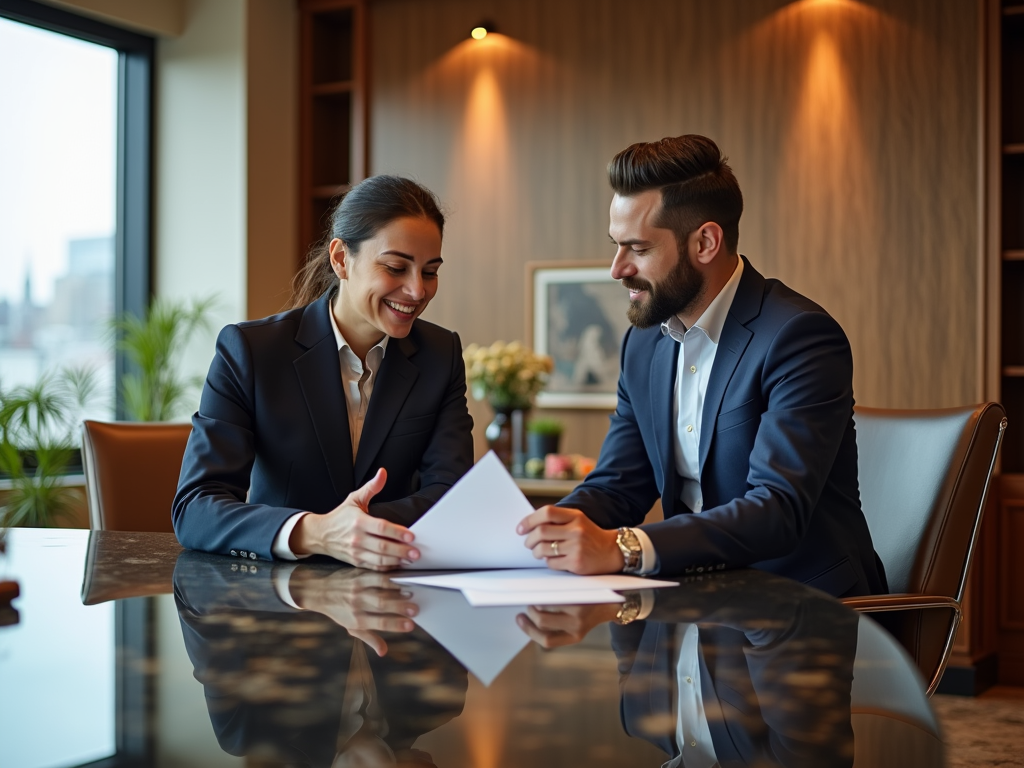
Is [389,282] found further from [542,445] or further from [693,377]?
[542,445]

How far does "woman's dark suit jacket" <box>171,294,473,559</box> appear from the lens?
1.95 m

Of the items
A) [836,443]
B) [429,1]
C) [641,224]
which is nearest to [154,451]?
[641,224]

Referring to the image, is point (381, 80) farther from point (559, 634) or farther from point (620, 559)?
point (559, 634)

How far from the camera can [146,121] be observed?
554 centimetres

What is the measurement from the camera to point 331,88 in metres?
5.61

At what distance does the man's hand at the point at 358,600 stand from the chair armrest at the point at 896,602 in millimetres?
798

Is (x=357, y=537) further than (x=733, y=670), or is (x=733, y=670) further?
(x=357, y=537)

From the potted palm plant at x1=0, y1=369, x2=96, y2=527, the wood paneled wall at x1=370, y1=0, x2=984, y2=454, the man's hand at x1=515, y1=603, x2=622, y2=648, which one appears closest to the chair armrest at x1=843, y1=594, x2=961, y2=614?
the man's hand at x1=515, y1=603, x2=622, y2=648

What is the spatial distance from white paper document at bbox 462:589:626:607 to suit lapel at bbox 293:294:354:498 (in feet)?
2.60

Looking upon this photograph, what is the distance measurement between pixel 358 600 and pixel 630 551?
0.45 metres

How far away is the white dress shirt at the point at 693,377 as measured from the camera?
2113 millimetres

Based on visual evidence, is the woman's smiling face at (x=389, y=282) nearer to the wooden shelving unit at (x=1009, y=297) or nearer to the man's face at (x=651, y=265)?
the man's face at (x=651, y=265)

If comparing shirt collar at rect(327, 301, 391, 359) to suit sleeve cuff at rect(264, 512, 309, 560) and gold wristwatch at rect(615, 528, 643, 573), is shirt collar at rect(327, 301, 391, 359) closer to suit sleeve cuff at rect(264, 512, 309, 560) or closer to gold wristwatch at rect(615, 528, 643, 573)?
suit sleeve cuff at rect(264, 512, 309, 560)

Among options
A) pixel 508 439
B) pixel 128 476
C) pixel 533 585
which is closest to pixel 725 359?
pixel 533 585
